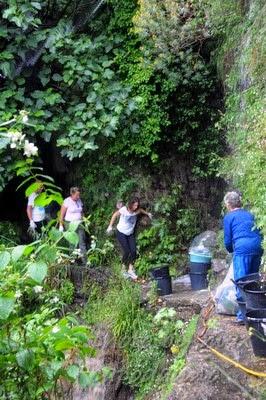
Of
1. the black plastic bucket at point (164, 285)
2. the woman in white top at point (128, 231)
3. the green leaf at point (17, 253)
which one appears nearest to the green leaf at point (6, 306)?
the green leaf at point (17, 253)

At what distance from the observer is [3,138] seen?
2109mm

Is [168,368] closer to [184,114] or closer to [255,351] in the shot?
[255,351]

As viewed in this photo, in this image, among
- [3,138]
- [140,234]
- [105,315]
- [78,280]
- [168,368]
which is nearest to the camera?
[3,138]

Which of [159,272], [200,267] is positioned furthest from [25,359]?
[200,267]

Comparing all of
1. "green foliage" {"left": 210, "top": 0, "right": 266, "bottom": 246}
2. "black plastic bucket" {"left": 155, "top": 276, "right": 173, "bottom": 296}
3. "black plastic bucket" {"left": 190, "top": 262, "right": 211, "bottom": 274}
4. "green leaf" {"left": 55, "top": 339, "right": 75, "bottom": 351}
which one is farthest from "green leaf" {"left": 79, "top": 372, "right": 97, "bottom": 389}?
"black plastic bucket" {"left": 190, "top": 262, "right": 211, "bottom": 274}

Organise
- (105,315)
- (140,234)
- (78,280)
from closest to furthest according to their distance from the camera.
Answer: (105,315) → (78,280) → (140,234)

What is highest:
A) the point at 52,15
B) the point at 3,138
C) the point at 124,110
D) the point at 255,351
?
the point at 52,15

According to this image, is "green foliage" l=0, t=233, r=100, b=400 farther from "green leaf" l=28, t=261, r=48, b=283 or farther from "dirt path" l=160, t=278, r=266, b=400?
"dirt path" l=160, t=278, r=266, b=400

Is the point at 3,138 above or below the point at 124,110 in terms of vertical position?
below

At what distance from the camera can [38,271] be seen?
6.60 feet

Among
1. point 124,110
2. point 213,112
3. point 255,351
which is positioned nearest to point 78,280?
point 124,110

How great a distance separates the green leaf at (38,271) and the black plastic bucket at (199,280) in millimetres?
5945

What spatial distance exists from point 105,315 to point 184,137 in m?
3.23

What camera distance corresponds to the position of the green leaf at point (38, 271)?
2.00 metres
